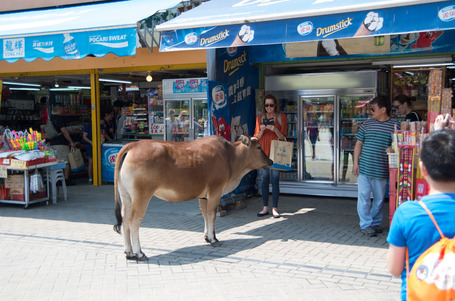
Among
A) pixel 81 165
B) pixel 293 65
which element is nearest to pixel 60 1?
pixel 81 165

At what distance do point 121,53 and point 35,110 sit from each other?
861cm

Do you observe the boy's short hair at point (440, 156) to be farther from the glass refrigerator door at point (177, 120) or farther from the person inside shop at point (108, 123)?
the person inside shop at point (108, 123)

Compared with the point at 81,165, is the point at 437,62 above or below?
above

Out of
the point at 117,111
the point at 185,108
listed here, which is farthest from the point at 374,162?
the point at 117,111

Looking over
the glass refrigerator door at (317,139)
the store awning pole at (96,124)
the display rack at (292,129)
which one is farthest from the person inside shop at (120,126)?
the glass refrigerator door at (317,139)

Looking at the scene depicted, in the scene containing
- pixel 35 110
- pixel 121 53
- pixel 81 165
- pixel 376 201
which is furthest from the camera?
pixel 35 110

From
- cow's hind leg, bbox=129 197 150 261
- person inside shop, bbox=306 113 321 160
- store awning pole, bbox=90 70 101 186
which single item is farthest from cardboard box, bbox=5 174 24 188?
person inside shop, bbox=306 113 321 160

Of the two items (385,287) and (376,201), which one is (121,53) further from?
(385,287)

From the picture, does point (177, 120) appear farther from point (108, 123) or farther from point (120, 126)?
point (108, 123)

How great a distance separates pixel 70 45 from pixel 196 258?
415 cm

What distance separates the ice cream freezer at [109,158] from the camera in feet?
35.7

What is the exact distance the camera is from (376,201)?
648 cm

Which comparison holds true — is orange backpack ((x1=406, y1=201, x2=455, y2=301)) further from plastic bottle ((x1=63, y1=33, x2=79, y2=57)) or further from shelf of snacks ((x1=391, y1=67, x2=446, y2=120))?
shelf of snacks ((x1=391, y1=67, x2=446, y2=120))

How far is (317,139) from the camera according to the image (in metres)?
9.33
